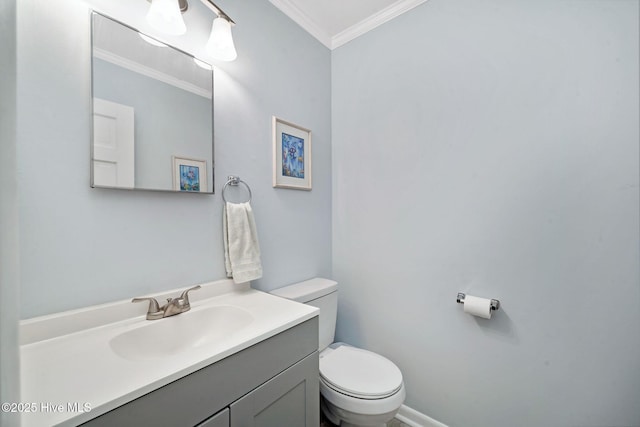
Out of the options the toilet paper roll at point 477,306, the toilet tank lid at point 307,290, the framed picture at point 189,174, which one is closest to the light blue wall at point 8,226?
the framed picture at point 189,174

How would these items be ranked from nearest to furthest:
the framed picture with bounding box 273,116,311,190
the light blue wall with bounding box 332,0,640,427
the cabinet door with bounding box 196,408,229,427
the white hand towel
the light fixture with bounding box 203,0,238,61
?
the cabinet door with bounding box 196,408,229,427, the light blue wall with bounding box 332,0,640,427, the light fixture with bounding box 203,0,238,61, the white hand towel, the framed picture with bounding box 273,116,311,190

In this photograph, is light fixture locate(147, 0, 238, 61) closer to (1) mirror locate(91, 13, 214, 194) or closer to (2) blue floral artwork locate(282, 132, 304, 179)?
(1) mirror locate(91, 13, 214, 194)

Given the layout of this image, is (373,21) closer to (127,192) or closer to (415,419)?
(127,192)

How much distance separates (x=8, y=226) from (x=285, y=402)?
89 centimetres

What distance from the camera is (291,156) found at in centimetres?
149

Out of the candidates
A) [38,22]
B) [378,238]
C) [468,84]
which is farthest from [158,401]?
[468,84]

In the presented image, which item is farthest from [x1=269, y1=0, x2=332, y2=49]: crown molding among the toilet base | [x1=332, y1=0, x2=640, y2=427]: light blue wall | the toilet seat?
the toilet base

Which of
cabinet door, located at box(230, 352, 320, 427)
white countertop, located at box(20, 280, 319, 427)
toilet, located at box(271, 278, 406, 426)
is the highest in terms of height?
white countertop, located at box(20, 280, 319, 427)

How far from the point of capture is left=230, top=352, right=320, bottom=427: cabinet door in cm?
74

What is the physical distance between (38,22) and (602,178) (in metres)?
2.00

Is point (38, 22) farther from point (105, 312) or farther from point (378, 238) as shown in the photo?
point (378, 238)

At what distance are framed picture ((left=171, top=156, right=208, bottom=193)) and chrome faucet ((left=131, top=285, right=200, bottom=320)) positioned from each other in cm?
43

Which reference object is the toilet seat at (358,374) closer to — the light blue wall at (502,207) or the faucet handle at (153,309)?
the light blue wall at (502,207)

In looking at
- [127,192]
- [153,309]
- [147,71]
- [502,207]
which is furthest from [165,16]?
[502,207]
